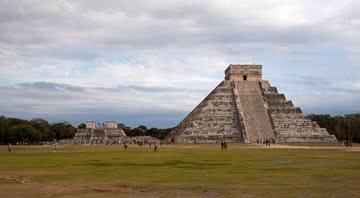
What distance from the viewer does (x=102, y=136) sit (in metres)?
79.6

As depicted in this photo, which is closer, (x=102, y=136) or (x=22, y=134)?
(x=22, y=134)

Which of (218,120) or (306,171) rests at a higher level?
(218,120)

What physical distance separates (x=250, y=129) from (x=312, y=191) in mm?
45423

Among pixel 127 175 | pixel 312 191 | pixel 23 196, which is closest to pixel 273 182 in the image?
pixel 312 191

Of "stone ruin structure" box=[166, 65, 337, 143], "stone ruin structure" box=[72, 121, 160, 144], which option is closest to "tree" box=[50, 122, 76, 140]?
"stone ruin structure" box=[72, 121, 160, 144]

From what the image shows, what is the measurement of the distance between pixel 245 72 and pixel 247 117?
26.1 feet

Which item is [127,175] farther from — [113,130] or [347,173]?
[113,130]

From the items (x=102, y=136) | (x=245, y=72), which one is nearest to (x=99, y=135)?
(x=102, y=136)

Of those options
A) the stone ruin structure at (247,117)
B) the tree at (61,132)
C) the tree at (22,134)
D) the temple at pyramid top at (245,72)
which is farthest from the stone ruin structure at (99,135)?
the temple at pyramid top at (245,72)

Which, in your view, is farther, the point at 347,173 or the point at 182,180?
the point at 347,173

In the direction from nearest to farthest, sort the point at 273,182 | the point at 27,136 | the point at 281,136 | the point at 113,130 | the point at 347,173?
the point at 273,182 < the point at 347,173 < the point at 281,136 < the point at 27,136 < the point at 113,130

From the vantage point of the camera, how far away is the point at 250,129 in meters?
56.8

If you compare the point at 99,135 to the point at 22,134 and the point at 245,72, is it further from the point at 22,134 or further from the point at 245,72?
the point at 245,72

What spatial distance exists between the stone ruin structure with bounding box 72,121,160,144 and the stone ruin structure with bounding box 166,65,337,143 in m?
15.0
